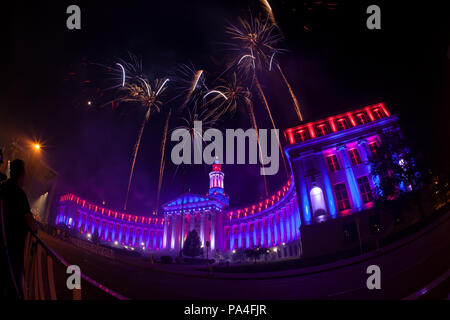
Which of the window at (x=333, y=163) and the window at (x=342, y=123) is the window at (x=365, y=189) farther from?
the window at (x=342, y=123)

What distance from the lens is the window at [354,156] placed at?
121 ft

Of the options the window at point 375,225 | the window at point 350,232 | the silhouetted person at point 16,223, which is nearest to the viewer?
the silhouetted person at point 16,223

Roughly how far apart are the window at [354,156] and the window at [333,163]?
7.41 feet

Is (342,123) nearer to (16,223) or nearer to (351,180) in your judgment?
(351,180)

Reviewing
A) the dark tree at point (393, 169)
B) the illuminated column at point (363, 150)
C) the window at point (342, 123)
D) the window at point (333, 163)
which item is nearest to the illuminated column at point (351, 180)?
the window at point (333, 163)

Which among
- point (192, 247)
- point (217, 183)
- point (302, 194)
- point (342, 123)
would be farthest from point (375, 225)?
point (217, 183)

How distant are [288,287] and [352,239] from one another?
76.4ft

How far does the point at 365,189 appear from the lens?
35.0 meters

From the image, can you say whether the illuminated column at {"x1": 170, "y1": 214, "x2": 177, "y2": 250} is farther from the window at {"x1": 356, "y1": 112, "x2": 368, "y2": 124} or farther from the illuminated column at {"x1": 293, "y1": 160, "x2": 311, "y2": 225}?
the window at {"x1": 356, "y1": 112, "x2": 368, "y2": 124}

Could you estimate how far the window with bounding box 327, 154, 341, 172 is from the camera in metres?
37.8

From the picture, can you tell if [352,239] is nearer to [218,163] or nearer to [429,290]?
[429,290]

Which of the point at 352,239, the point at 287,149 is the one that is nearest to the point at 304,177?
the point at 287,149

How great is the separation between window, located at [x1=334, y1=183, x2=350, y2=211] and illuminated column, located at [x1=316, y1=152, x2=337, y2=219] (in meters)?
1.08

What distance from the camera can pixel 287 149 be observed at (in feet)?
130
